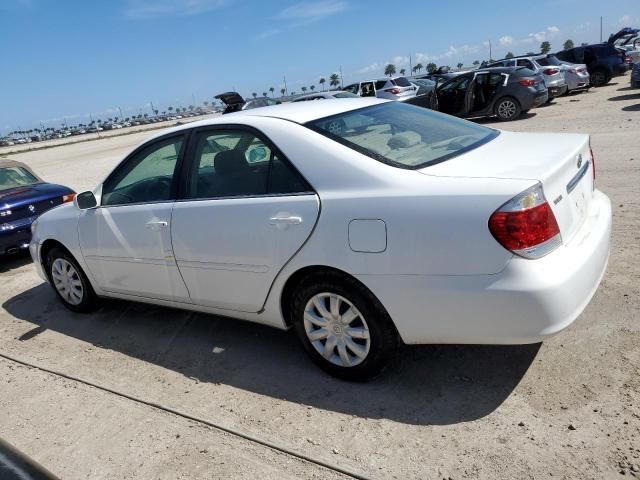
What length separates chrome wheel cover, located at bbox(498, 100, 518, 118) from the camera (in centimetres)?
1517

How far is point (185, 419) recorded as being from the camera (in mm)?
3209

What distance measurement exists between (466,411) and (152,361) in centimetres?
233

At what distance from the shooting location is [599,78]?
22891 millimetres

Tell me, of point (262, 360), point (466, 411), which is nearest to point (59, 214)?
point (262, 360)

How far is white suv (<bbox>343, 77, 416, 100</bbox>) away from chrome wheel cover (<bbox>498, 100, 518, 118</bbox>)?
6575 mm

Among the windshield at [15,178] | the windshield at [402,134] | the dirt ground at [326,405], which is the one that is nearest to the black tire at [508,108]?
the dirt ground at [326,405]

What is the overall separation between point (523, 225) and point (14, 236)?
21.6 ft

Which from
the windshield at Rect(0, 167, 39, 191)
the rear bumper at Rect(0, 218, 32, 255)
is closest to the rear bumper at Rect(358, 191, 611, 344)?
the rear bumper at Rect(0, 218, 32, 255)

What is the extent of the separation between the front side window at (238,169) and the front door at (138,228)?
25 centimetres

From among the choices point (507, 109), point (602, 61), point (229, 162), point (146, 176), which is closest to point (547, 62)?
point (602, 61)

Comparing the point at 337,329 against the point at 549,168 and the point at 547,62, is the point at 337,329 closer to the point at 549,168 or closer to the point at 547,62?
the point at 549,168

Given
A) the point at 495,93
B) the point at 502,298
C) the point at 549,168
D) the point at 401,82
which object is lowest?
the point at 495,93

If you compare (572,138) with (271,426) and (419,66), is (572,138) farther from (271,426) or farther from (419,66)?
(419,66)

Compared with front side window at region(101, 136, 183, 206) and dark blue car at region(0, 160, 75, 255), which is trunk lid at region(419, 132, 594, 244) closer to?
front side window at region(101, 136, 183, 206)
